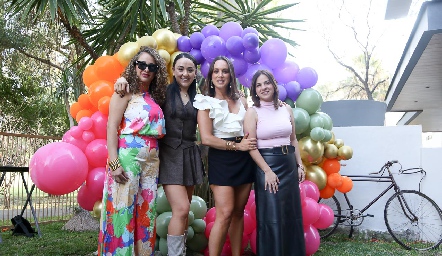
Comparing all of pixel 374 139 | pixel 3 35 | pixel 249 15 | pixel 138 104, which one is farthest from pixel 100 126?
pixel 3 35

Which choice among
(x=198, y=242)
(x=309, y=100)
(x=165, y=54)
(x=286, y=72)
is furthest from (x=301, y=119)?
(x=198, y=242)

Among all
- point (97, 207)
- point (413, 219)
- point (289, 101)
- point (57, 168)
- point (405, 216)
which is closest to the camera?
point (57, 168)

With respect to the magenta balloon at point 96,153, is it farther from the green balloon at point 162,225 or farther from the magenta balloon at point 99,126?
the green balloon at point 162,225

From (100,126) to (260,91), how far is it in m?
1.48

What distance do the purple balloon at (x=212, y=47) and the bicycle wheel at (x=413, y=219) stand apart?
2.82m

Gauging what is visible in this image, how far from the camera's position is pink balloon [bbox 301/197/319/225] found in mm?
3719

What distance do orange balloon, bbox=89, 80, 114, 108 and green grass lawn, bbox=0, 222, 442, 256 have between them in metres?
1.83

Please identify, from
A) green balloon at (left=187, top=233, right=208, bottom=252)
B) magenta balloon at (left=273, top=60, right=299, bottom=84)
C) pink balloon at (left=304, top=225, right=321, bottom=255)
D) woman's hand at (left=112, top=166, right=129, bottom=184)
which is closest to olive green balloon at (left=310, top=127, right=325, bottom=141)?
magenta balloon at (left=273, top=60, right=299, bottom=84)

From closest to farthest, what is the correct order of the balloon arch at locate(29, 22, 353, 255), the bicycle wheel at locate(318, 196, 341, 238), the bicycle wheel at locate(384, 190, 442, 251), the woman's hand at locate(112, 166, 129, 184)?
the woman's hand at locate(112, 166, 129, 184) → the balloon arch at locate(29, 22, 353, 255) → the bicycle wheel at locate(384, 190, 442, 251) → the bicycle wheel at locate(318, 196, 341, 238)

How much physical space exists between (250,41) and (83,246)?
3159 mm

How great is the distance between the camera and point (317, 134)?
13.1 ft

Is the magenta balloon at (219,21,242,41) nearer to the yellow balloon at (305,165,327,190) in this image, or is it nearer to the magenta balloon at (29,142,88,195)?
the yellow balloon at (305,165,327,190)

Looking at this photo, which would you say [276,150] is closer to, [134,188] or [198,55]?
[134,188]

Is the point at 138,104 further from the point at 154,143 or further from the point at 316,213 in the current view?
the point at 316,213
